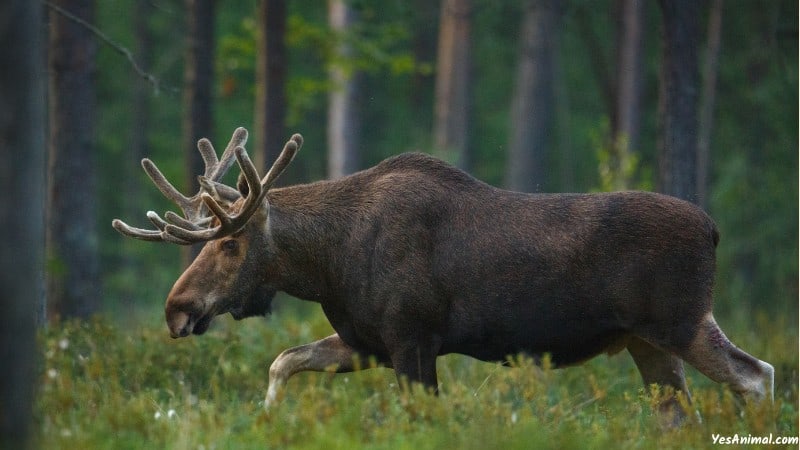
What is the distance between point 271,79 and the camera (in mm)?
16406

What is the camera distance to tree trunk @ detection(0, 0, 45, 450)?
4730mm

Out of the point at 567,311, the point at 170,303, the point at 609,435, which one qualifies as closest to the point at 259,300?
the point at 170,303

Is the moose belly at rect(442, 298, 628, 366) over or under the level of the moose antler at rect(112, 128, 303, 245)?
under

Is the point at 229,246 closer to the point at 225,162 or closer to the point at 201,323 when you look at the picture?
the point at 201,323

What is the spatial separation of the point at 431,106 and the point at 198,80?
20.6 meters

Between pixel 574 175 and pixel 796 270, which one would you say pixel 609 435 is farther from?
pixel 574 175

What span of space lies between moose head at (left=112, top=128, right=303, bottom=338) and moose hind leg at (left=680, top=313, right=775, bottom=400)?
2901mm

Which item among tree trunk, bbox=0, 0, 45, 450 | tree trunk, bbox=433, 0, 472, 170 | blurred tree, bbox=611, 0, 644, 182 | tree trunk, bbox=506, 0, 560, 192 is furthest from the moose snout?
tree trunk, bbox=433, 0, 472, 170

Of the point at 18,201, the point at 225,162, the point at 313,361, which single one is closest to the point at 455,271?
the point at 313,361

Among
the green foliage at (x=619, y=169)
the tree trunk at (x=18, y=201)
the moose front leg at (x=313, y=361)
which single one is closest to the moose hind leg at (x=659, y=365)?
the moose front leg at (x=313, y=361)

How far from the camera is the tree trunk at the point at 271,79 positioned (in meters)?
16.1

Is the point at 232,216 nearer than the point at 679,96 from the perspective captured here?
Yes

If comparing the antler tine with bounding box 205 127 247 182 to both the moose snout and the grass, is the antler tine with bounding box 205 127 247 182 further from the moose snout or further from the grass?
the grass

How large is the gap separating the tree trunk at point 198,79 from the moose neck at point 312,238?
729 centimetres
